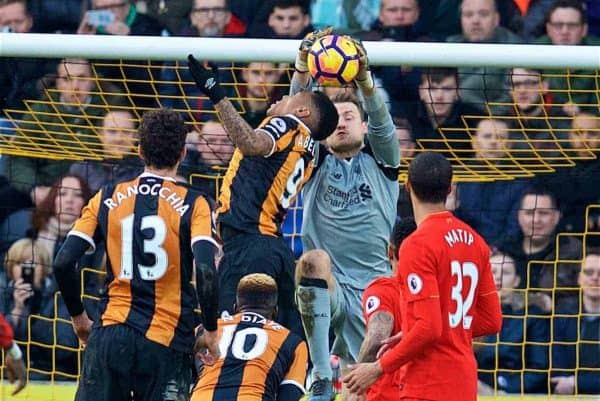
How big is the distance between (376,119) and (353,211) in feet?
2.12

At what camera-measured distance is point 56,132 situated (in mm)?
10242

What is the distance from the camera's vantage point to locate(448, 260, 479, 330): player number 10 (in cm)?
650

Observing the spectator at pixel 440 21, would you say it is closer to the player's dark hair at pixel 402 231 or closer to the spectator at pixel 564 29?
the spectator at pixel 564 29

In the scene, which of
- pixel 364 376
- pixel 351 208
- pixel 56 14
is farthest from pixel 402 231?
pixel 56 14

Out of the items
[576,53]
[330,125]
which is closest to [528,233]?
[576,53]

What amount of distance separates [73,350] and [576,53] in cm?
391


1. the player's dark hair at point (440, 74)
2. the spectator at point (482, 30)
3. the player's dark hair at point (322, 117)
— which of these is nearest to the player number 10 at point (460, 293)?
the player's dark hair at point (322, 117)

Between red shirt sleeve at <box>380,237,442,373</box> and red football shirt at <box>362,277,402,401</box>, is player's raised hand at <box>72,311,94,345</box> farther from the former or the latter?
red shirt sleeve at <box>380,237,442,373</box>

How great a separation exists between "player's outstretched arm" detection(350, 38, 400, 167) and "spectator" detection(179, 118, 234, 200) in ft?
6.07

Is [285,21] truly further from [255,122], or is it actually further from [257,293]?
[257,293]

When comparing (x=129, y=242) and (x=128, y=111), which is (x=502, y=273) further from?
(x=129, y=242)

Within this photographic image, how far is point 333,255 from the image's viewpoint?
888 centimetres

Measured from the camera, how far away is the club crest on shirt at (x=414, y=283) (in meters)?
6.36

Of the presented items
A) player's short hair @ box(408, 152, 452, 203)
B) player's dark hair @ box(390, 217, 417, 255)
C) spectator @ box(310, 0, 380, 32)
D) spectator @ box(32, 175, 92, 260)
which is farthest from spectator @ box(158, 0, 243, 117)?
player's short hair @ box(408, 152, 452, 203)
